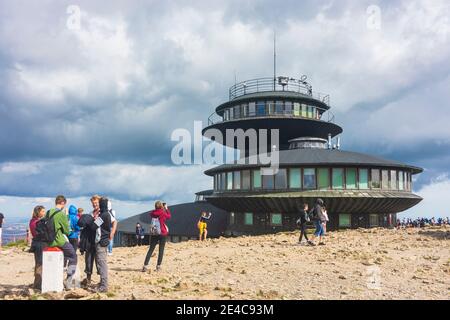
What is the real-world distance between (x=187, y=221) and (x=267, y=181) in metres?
15.6

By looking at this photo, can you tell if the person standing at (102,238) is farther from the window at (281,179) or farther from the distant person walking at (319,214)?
the window at (281,179)

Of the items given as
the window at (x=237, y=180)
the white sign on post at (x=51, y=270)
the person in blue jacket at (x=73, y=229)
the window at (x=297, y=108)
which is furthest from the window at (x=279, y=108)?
the white sign on post at (x=51, y=270)

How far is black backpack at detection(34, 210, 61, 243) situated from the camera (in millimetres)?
9391

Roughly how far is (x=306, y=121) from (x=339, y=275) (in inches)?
1357

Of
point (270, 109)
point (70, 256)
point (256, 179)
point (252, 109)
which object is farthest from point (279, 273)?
point (252, 109)

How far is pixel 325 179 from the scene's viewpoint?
31281mm

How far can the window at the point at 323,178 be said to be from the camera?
3116 cm

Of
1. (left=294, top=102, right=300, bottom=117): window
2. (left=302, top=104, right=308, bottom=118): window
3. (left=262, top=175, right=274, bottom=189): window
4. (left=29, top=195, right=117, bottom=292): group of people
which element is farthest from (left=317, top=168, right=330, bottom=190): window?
(left=29, top=195, right=117, bottom=292): group of people

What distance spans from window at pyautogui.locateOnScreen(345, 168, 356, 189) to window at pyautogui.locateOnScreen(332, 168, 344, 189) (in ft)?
1.11

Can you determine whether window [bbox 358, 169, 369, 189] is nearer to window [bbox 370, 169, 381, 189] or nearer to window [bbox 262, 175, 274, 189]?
window [bbox 370, 169, 381, 189]

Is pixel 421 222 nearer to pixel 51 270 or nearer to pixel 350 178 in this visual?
pixel 350 178
